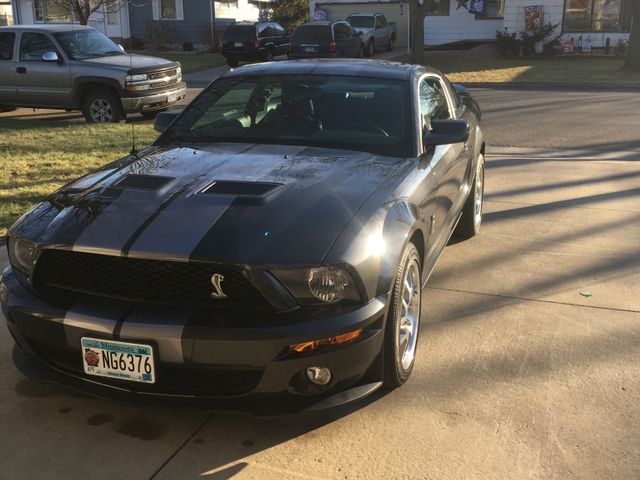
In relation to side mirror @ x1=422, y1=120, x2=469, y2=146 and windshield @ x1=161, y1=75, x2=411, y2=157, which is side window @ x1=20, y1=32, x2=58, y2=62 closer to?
windshield @ x1=161, y1=75, x2=411, y2=157

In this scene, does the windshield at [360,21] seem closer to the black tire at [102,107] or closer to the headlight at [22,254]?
the black tire at [102,107]

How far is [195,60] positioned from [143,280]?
2691cm

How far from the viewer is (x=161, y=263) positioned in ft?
9.34

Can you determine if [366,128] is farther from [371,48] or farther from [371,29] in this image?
[371,29]

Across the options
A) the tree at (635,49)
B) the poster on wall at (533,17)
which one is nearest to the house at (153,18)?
the poster on wall at (533,17)

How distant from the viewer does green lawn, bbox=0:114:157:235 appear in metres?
6.80

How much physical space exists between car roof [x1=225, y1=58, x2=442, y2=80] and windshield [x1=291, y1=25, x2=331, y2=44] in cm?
1836

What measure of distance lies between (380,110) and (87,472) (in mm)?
2699

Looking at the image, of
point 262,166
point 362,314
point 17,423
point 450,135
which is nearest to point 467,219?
point 450,135

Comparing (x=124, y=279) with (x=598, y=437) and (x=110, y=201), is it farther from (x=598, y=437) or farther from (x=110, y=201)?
(x=598, y=437)

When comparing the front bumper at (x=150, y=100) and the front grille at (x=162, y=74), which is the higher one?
the front grille at (x=162, y=74)

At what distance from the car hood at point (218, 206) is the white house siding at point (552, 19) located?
2732cm

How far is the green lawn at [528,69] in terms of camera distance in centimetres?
1920

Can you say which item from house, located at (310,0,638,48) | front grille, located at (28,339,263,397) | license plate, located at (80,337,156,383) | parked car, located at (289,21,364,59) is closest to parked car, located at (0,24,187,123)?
license plate, located at (80,337,156,383)
